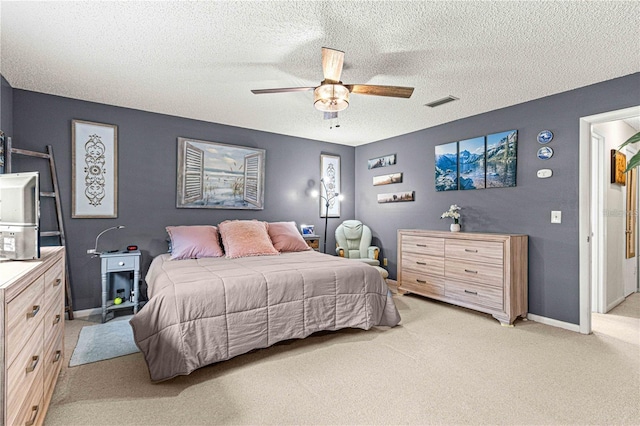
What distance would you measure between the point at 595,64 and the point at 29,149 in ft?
17.9

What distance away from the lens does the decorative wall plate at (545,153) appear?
3.46 m

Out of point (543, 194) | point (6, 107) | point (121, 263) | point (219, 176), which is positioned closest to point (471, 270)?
point (543, 194)

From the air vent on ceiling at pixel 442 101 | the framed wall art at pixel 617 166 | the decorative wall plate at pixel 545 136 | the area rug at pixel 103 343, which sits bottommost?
the area rug at pixel 103 343

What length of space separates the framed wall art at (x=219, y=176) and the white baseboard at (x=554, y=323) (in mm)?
3720

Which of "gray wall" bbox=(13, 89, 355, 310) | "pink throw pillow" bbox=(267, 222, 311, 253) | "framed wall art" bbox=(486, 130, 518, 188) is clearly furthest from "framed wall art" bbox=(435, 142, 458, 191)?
"gray wall" bbox=(13, 89, 355, 310)

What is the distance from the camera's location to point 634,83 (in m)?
2.91

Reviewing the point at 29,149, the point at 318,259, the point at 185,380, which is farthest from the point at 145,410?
the point at 29,149

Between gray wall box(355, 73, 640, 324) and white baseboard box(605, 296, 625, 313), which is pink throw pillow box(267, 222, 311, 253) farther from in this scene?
white baseboard box(605, 296, 625, 313)

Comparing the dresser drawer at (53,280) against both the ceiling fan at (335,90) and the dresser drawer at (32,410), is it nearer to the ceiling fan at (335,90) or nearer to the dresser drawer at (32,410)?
the dresser drawer at (32,410)

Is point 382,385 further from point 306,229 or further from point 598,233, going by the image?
point 598,233

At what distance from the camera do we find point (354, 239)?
5.39 m

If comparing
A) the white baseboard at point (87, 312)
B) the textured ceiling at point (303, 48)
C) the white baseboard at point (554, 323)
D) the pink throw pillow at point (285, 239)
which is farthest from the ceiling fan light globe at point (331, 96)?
the white baseboard at point (87, 312)

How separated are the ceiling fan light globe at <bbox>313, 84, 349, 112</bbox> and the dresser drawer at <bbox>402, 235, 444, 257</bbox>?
2319 mm

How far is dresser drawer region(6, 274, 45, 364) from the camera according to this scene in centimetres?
121
